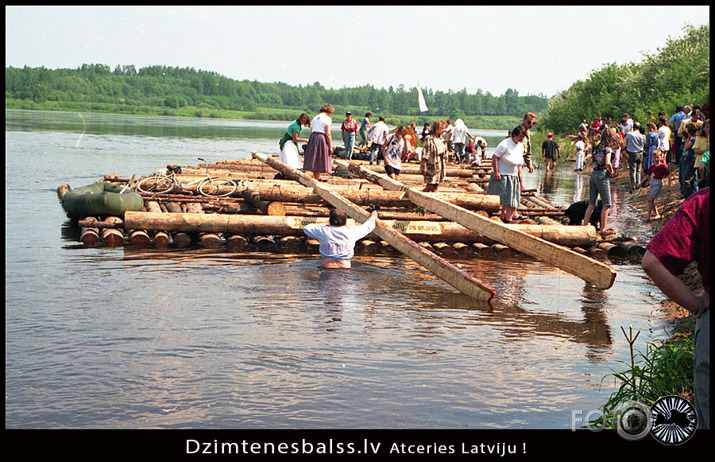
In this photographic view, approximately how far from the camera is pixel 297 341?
8773 mm

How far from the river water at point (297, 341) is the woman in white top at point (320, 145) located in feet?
19.0

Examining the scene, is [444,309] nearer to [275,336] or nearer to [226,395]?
[275,336]

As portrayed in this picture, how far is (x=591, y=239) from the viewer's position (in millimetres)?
15008

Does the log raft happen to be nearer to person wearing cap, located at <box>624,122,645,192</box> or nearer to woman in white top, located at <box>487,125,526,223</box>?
woman in white top, located at <box>487,125,526,223</box>

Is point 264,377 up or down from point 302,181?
down

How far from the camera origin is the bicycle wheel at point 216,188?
18.0 meters

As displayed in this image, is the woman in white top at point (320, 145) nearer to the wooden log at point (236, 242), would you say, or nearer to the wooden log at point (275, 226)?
the wooden log at point (275, 226)

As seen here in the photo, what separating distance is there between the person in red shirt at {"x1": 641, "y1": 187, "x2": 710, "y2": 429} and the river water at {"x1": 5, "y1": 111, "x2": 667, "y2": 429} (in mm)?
2817

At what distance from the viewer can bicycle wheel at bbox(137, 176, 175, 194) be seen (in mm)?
18312

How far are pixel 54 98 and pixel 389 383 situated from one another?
536 ft

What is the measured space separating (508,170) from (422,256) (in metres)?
3.53

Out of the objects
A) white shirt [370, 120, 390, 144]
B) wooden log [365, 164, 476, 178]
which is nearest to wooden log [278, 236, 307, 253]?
wooden log [365, 164, 476, 178]

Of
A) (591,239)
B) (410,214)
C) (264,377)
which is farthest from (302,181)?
(264,377)

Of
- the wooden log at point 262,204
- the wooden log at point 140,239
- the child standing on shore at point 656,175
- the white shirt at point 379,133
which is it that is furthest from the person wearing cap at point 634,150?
the wooden log at point 140,239
